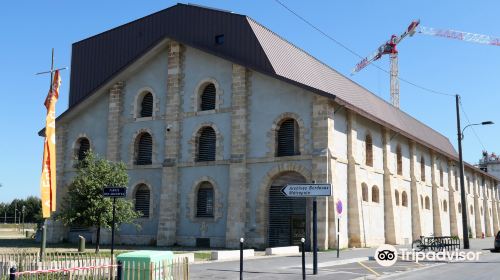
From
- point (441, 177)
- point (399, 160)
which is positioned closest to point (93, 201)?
point (399, 160)

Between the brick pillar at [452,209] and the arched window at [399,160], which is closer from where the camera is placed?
the arched window at [399,160]

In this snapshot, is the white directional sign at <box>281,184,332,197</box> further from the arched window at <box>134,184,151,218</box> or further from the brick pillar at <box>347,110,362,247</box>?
the arched window at <box>134,184,151,218</box>

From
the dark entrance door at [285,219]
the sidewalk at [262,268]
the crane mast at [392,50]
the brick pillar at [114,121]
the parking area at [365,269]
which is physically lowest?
the parking area at [365,269]

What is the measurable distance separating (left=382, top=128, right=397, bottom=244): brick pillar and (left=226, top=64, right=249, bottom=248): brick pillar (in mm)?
10605

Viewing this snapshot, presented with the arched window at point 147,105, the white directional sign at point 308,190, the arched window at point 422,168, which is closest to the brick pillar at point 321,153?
the arched window at point 147,105

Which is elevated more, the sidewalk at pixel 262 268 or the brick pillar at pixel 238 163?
the brick pillar at pixel 238 163

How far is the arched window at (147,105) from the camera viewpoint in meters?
34.1

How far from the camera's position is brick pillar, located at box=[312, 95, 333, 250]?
26.8 meters

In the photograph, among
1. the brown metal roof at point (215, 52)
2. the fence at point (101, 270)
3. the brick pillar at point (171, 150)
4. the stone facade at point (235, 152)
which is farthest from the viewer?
the brick pillar at point (171, 150)

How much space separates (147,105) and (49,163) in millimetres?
16565

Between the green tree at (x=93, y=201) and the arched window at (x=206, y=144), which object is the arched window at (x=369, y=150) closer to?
the arched window at (x=206, y=144)

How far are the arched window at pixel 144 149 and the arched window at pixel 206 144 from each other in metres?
3.60

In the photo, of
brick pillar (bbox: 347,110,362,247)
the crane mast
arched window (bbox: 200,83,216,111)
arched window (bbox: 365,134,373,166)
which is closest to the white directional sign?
brick pillar (bbox: 347,110,362,247)

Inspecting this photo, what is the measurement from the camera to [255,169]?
29406 mm
